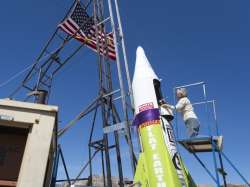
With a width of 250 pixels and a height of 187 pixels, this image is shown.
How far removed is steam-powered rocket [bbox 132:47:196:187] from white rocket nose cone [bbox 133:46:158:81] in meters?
0.24

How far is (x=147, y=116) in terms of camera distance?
7867 mm

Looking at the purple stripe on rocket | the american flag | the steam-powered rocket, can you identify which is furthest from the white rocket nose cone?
the american flag

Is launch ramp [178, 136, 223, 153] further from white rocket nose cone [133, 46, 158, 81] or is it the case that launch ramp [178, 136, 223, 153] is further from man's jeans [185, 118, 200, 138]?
white rocket nose cone [133, 46, 158, 81]

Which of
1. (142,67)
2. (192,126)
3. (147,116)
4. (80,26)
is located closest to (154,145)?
(147,116)

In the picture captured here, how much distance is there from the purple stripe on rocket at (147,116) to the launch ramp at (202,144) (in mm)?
1257

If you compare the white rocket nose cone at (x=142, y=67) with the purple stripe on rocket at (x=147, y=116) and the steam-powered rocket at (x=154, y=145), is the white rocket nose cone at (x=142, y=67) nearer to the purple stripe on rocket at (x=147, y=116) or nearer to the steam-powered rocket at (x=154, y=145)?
the steam-powered rocket at (x=154, y=145)

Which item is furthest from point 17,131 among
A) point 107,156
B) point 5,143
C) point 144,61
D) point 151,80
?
point 107,156

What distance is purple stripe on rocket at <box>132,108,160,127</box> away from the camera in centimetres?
779

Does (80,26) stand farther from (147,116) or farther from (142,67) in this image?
(147,116)

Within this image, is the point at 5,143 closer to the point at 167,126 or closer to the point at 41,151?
the point at 41,151

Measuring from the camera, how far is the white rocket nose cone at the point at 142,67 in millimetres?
8961

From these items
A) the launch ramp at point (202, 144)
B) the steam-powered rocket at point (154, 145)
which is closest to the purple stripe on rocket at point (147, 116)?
the steam-powered rocket at point (154, 145)

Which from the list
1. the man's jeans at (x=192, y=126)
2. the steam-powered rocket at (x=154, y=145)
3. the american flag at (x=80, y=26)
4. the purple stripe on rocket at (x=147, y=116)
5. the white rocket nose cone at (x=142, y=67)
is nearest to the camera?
the steam-powered rocket at (x=154, y=145)

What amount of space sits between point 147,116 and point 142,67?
2.06 m
